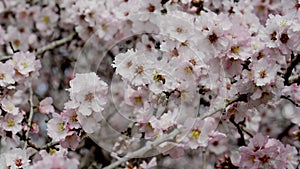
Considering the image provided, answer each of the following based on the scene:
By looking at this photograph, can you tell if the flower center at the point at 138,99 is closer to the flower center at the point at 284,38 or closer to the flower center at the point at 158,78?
the flower center at the point at 158,78

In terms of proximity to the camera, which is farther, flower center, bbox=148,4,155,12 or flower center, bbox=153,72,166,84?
flower center, bbox=148,4,155,12

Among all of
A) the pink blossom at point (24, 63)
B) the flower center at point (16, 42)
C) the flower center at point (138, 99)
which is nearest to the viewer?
the flower center at point (138, 99)

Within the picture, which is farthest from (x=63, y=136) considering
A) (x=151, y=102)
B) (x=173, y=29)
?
(x=173, y=29)

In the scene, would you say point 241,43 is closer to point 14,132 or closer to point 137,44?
point 137,44

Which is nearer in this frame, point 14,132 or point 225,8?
point 14,132

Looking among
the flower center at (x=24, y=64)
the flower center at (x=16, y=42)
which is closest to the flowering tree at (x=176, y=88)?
the flower center at (x=24, y=64)

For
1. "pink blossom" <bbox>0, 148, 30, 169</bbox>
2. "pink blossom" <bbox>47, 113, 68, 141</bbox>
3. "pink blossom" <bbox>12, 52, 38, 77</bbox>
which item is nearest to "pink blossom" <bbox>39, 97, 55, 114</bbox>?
"pink blossom" <bbox>12, 52, 38, 77</bbox>

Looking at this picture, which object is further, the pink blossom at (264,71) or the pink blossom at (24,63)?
the pink blossom at (24,63)

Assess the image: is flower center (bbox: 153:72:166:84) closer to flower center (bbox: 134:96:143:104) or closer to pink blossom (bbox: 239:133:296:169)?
flower center (bbox: 134:96:143:104)

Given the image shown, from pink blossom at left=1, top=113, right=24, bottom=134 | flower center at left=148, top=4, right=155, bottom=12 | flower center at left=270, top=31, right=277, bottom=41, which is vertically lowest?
flower center at left=270, top=31, right=277, bottom=41

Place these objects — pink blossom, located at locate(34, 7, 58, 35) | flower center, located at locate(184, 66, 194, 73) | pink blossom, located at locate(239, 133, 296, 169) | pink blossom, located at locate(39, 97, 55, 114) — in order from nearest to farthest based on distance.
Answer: flower center, located at locate(184, 66, 194, 73) < pink blossom, located at locate(239, 133, 296, 169) < pink blossom, located at locate(39, 97, 55, 114) < pink blossom, located at locate(34, 7, 58, 35)

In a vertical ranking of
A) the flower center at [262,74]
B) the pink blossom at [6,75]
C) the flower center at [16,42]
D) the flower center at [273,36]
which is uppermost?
the flower center at [16,42]
